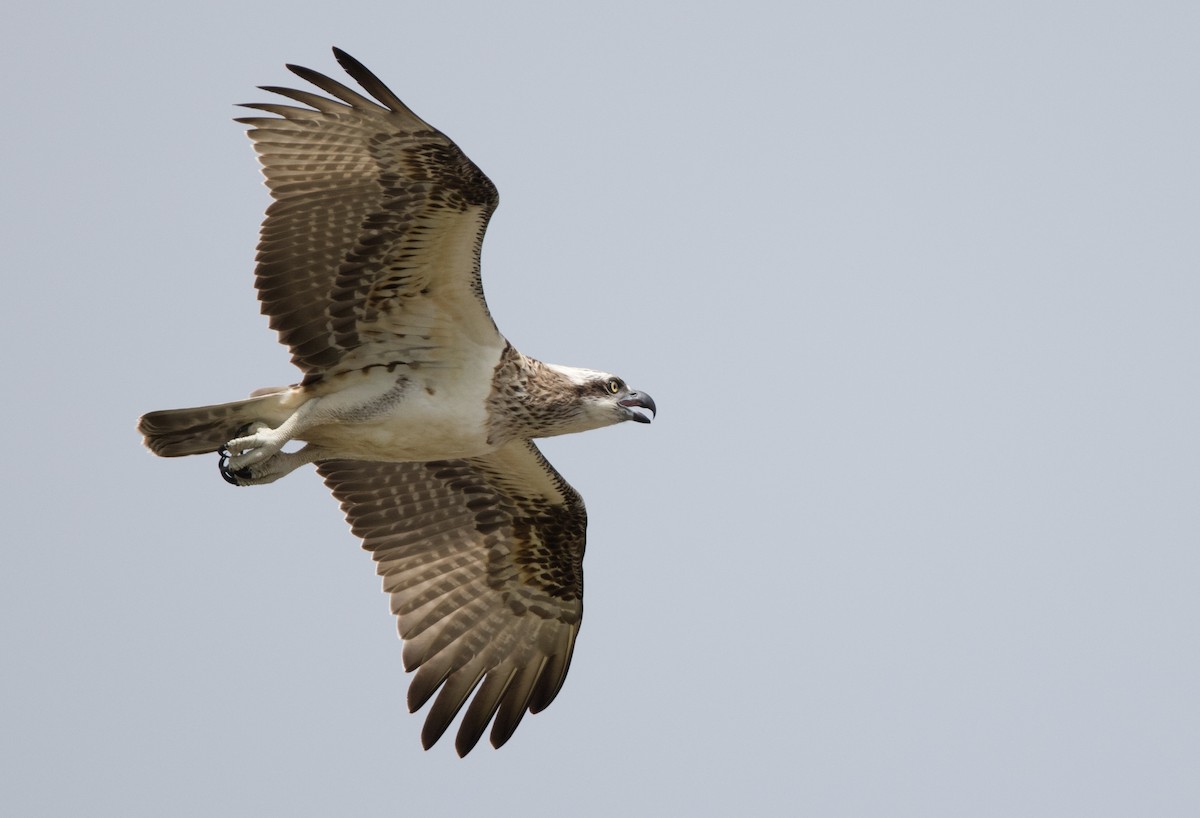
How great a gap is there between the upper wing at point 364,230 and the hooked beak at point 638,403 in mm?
1184

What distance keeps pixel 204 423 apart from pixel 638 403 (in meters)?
3.14

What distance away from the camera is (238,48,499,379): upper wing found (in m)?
11.5

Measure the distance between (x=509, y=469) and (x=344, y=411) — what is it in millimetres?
1959

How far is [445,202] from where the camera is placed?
37.9ft

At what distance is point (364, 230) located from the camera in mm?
11734

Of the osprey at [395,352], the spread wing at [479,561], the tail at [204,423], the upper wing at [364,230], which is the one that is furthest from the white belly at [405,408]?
the spread wing at [479,561]

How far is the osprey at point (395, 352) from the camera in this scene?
11.6 m

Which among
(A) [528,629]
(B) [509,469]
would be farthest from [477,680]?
(B) [509,469]

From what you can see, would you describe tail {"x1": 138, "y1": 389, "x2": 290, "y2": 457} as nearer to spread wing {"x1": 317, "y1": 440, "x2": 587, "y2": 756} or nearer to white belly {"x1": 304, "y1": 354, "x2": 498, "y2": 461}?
white belly {"x1": 304, "y1": 354, "x2": 498, "y2": 461}

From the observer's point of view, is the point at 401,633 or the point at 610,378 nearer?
the point at 610,378

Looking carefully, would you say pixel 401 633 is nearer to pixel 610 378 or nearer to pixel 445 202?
pixel 610 378

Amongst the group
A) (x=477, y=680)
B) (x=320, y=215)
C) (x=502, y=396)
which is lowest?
(x=477, y=680)

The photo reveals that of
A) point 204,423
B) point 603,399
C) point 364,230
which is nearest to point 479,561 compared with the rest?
point 603,399

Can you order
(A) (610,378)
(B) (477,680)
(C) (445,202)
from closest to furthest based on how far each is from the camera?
(C) (445,202), (A) (610,378), (B) (477,680)
